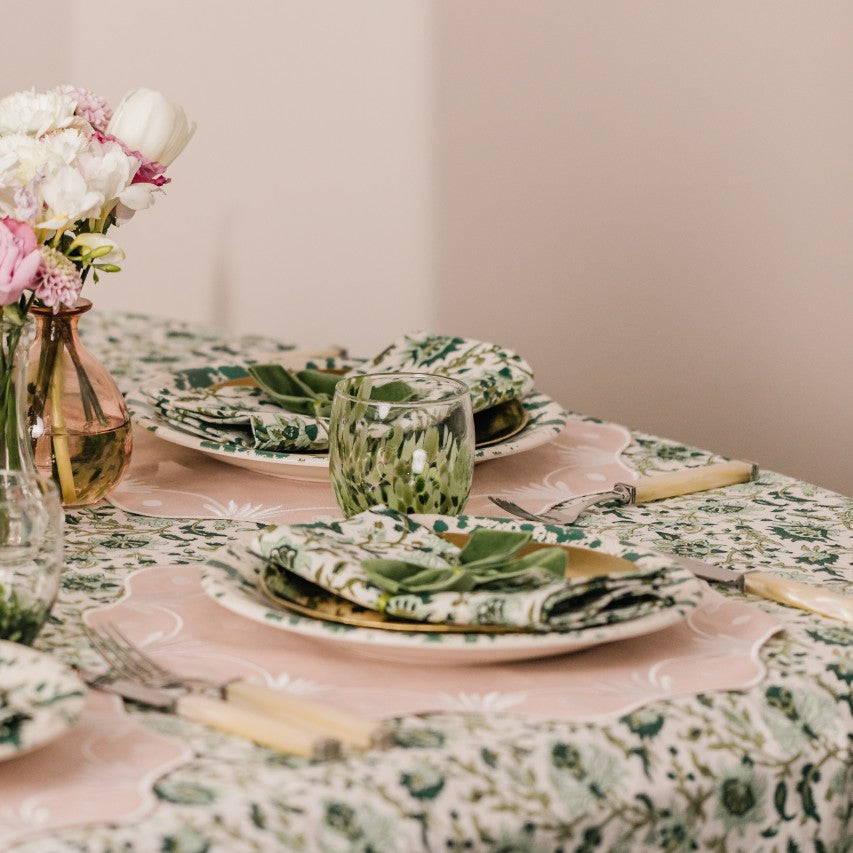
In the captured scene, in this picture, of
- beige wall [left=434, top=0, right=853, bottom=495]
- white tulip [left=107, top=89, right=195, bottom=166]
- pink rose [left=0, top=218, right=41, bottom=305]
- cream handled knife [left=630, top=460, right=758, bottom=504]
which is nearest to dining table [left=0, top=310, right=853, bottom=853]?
cream handled knife [left=630, top=460, right=758, bottom=504]

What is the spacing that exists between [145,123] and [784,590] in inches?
24.1

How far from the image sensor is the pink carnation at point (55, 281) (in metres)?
0.92

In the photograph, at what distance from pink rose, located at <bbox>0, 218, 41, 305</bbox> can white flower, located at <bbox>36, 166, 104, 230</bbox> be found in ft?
0.13

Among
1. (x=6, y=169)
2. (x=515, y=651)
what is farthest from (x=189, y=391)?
(x=515, y=651)

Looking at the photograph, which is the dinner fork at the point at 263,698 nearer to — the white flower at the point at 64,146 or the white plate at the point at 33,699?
the white plate at the point at 33,699

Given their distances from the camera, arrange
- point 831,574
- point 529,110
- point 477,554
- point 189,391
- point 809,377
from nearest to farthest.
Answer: point 477,554, point 831,574, point 189,391, point 809,377, point 529,110

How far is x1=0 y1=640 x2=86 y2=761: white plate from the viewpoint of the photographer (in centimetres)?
61

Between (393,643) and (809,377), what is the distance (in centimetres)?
161

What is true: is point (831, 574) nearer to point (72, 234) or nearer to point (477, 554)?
point (477, 554)

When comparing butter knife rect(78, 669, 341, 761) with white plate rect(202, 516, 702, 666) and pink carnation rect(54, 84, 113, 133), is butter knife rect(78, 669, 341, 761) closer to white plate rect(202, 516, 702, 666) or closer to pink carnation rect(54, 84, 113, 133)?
white plate rect(202, 516, 702, 666)

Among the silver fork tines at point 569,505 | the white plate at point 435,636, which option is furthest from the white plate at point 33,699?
the silver fork tines at point 569,505

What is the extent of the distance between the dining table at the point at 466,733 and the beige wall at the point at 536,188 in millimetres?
1249

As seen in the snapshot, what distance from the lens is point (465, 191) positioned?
103 inches

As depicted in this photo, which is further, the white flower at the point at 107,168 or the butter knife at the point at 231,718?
the white flower at the point at 107,168
